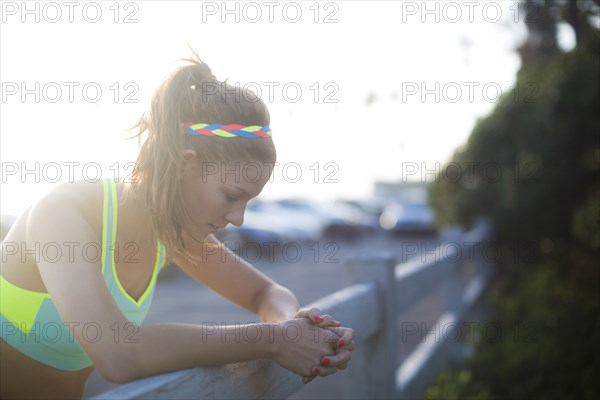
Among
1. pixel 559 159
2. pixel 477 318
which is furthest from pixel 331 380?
pixel 559 159

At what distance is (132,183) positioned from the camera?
178 centimetres

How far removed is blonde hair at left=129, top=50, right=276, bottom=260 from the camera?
1739 mm

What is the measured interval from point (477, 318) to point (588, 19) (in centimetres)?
321

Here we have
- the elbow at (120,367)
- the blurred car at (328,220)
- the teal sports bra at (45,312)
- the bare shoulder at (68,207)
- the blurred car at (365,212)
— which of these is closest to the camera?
the elbow at (120,367)

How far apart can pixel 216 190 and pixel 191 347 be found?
0.44 meters

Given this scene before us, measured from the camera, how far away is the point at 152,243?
76.1 inches

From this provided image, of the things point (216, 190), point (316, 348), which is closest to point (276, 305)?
point (316, 348)

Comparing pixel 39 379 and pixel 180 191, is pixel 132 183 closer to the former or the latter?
pixel 180 191

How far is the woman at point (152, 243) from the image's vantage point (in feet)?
5.13

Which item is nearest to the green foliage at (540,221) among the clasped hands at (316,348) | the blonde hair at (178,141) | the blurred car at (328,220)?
the clasped hands at (316,348)

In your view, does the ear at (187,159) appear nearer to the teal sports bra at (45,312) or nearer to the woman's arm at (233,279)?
the teal sports bra at (45,312)

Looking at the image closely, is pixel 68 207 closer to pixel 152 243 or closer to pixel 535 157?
pixel 152 243

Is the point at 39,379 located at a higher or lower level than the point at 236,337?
lower

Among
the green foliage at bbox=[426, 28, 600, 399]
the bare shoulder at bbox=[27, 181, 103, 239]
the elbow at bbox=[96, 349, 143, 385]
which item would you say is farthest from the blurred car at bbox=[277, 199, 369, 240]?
the elbow at bbox=[96, 349, 143, 385]
